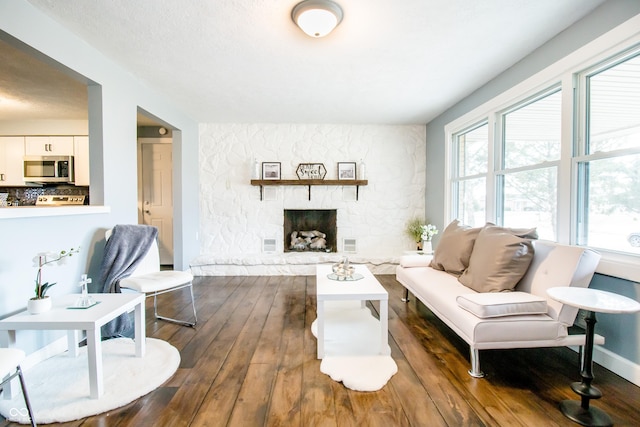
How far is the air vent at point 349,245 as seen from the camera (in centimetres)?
463

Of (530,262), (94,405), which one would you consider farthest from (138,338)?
(530,262)

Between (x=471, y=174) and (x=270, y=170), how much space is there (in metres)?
2.84

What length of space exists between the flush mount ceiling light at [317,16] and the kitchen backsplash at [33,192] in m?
4.57

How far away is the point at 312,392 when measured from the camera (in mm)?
1604

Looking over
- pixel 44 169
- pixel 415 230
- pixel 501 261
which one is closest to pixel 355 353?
pixel 501 261

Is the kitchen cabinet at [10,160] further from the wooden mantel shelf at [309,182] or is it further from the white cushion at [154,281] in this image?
the white cushion at [154,281]

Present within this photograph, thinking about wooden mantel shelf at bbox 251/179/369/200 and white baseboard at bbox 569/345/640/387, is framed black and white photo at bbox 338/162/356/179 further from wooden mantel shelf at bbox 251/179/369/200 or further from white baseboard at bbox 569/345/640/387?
white baseboard at bbox 569/345/640/387

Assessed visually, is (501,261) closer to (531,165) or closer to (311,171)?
(531,165)

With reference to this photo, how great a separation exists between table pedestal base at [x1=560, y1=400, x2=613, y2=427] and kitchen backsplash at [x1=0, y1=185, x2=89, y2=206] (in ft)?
19.5

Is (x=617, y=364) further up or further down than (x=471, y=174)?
further down

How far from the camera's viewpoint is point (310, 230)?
15.9 ft

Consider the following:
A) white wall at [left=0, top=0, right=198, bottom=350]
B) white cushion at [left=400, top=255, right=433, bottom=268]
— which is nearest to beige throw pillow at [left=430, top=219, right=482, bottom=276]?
white cushion at [left=400, top=255, right=433, bottom=268]

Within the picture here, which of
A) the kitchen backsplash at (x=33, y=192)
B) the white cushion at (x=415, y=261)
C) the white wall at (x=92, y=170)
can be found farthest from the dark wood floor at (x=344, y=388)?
the kitchen backsplash at (x=33, y=192)

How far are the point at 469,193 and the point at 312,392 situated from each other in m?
3.02
